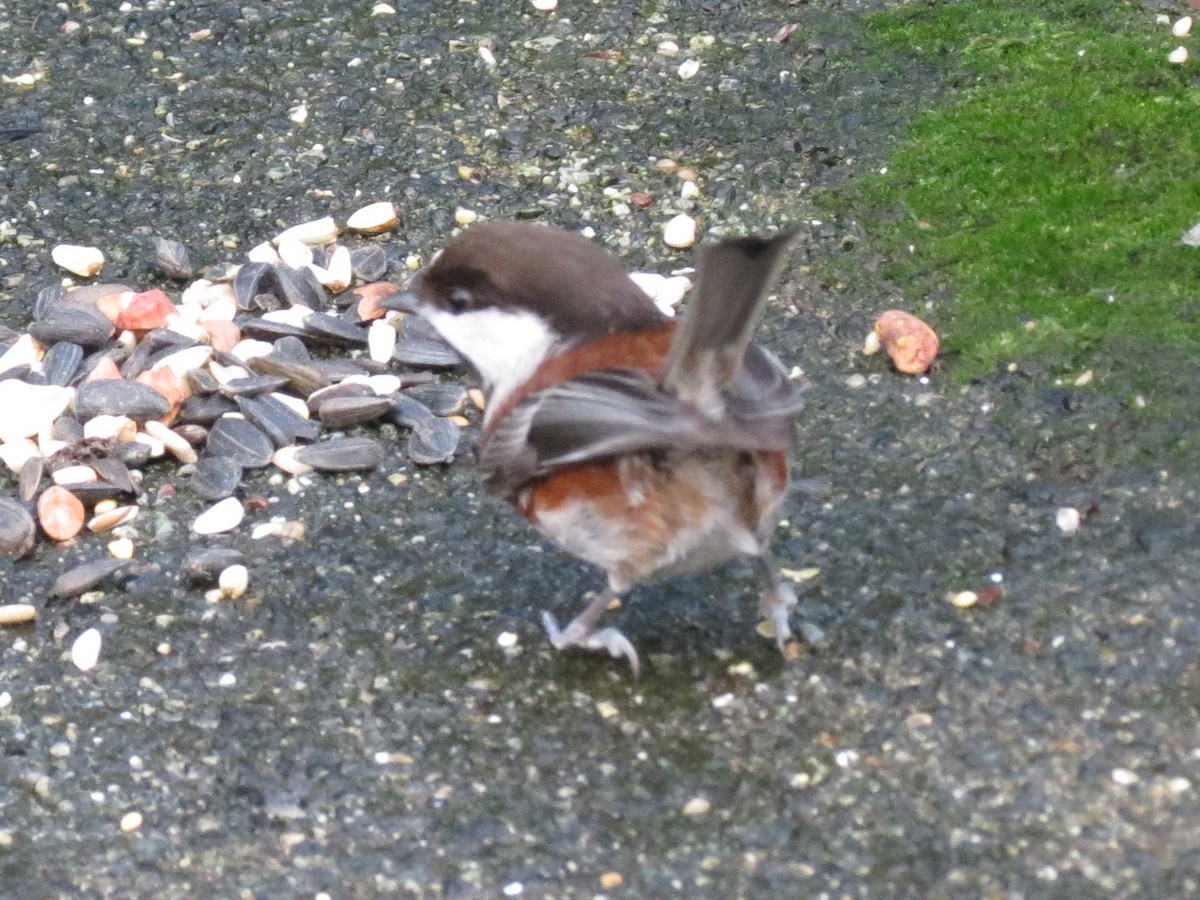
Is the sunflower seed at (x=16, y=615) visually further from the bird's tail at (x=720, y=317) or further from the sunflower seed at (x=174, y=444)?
the bird's tail at (x=720, y=317)

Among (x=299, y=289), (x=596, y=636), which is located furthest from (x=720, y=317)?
(x=299, y=289)

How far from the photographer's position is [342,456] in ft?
13.6

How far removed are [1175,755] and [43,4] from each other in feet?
16.7

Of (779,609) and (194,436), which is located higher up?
(779,609)

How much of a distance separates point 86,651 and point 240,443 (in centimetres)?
80

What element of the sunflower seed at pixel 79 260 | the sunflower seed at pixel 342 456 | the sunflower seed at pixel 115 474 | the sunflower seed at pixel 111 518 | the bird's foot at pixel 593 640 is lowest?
the sunflower seed at pixel 79 260

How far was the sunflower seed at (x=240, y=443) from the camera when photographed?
417 centimetres

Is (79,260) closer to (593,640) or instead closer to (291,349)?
(291,349)

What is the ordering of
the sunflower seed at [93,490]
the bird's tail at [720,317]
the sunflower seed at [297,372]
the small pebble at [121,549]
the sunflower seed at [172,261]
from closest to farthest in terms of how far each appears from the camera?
the bird's tail at [720,317] → the small pebble at [121,549] → the sunflower seed at [93,490] → the sunflower seed at [297,372] → the sunflower seed at [172,261]

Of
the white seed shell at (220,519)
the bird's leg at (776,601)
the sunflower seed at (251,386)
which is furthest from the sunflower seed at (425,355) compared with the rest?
the bird's leg at (776,601)

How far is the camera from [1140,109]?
5.14 meters

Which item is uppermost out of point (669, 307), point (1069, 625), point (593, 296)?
point (593, 296)

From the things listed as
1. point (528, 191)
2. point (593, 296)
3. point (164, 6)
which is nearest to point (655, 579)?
point (593, 296)

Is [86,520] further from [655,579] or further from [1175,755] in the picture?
[1175,755]
